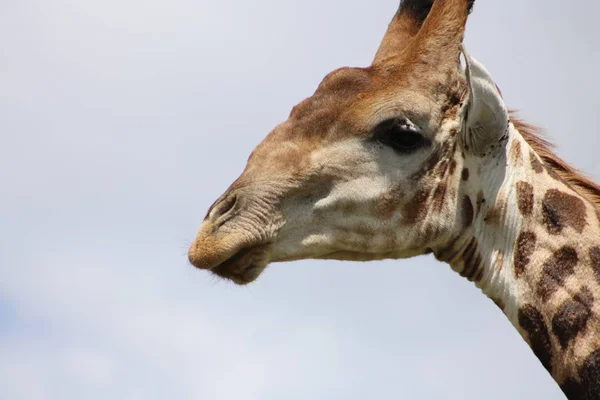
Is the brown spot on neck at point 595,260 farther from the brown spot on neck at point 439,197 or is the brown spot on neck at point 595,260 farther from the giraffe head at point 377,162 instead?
the brown spot on neck at point 439,197

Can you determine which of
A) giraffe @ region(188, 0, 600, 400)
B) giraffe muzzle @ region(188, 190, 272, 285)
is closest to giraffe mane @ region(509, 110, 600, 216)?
giraffe @ region(188, 0, 600, 400)

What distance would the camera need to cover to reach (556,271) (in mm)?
7230

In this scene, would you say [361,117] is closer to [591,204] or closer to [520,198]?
[520,198]

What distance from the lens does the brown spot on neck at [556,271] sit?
718 cm

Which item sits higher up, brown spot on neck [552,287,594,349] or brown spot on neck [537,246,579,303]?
brown spot on neck [537,246,579,303]

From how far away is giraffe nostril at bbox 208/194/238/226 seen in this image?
7.21m

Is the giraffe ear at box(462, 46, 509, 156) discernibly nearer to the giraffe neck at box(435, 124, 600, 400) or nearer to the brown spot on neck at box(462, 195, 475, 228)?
the giraffe neck at box(435, 124, 600, 400)

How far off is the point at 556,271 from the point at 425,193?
125 cm

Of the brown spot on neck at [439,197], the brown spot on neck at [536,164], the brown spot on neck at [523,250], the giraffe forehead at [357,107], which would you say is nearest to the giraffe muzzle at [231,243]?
the giraffe forehead at [357,107]

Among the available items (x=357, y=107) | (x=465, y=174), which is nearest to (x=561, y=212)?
(x=465, y=174)

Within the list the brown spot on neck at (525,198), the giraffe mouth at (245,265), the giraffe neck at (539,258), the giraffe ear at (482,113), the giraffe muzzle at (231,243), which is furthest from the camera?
the giraffe ear at (482,113)

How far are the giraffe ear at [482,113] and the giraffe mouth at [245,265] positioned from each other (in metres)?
2.04

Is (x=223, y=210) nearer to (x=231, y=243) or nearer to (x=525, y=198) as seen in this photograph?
(x=231, y=243)

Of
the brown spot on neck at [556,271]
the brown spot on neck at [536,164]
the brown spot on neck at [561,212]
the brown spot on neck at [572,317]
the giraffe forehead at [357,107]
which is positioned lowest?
the brown spot on neck at [572,317]
